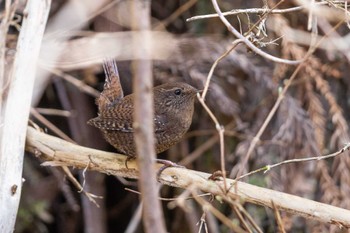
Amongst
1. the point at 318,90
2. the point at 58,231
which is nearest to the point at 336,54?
the point at 318,90

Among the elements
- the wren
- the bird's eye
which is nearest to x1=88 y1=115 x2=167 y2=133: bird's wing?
the wren

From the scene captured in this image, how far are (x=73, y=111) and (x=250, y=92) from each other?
1048 mm

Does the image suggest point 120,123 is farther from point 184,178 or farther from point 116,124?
point 184,178

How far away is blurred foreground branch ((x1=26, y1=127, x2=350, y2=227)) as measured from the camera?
1979 millimetres

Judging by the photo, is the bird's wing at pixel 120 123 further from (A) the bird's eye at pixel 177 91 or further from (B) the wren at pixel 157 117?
(A) the bird's eye at pixel 177 91

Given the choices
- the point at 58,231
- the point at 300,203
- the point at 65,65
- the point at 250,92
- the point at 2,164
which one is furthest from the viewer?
the point at 58,231

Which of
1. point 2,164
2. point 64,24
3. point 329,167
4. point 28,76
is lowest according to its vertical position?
point 329,167

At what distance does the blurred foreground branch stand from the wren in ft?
0.64

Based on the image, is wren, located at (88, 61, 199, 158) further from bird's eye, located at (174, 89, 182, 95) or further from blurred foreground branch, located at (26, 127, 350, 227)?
blurred foreground branch, located at (26, 127, 350, 227)

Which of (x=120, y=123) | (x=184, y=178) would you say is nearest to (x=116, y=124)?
(x=120, y=123)

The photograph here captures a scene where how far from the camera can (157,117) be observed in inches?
108

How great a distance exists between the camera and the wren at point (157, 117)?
2.67 m

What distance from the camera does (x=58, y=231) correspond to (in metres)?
4.06

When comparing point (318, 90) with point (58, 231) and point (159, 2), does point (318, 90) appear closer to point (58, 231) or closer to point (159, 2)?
point (159, 2)
